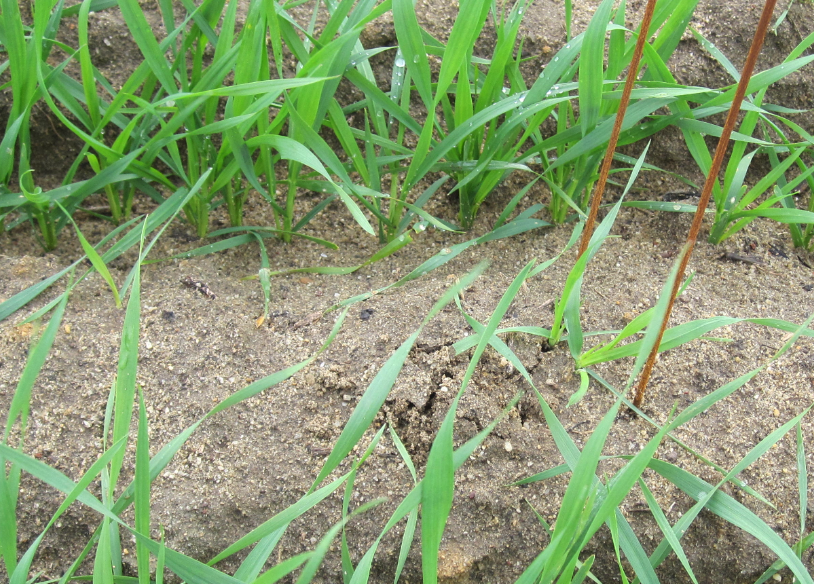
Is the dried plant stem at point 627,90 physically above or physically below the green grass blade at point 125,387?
above

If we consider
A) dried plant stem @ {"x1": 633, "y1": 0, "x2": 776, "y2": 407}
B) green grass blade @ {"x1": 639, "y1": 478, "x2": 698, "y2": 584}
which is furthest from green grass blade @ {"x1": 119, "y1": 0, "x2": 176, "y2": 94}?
green grass blade @ {"x1": 639, "y1": 478, "x2": 698, "y2": 584}

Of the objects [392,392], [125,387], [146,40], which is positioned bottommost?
[392,392]

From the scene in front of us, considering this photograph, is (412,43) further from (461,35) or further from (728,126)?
(728,126)

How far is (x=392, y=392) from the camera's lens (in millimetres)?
933

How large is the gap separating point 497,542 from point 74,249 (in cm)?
87

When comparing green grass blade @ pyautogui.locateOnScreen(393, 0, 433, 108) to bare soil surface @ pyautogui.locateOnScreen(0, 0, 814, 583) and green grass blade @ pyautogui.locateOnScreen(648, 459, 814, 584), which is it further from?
green grass blade @ pyautogui.locateOnScreen(648, 459, 814, 584)

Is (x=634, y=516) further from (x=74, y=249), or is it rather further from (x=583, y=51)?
(x=74, y=249)

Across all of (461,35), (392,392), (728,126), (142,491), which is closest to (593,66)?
(461,35)

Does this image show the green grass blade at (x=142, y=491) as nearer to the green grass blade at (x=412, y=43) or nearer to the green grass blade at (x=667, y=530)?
the green grass blade at (x=667, y=530)

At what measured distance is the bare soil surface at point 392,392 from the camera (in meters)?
0.86

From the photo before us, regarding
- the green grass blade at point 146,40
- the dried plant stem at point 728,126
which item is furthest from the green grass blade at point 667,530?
the green grass blade at point 146,40

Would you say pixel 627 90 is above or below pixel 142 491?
above

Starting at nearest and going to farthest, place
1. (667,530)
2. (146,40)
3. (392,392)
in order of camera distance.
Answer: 1. (667,530)
2. (392,392)
3. (146,40)

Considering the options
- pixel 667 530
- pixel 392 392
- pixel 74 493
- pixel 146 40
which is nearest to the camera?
pixel 74 493
